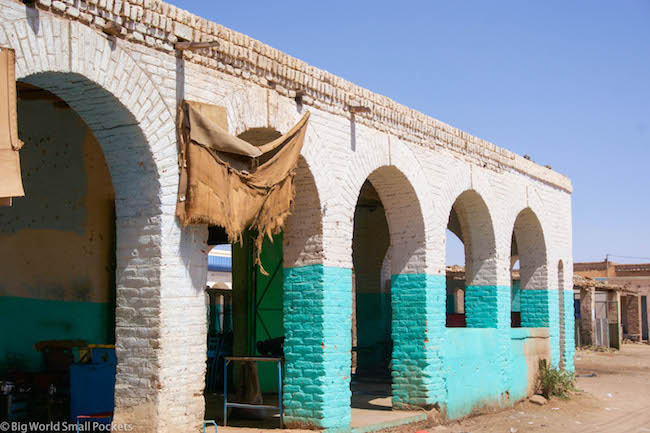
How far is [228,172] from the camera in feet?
24.2

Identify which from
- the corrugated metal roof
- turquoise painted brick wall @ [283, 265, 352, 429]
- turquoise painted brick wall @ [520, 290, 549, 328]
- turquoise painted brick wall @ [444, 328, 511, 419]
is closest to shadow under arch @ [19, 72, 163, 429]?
turquoise painted brick wall @ [283, 265, 352, 429]

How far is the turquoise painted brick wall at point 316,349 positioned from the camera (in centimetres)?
874

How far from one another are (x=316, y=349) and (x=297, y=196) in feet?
6.11

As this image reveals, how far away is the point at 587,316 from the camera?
2714 centimetres

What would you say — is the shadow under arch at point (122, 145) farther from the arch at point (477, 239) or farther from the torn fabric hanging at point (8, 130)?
the arch at point (477, 239)

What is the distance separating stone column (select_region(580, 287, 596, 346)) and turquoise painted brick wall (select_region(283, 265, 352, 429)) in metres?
20.0

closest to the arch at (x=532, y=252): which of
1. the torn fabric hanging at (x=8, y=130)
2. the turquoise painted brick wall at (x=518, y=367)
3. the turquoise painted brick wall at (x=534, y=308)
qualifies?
the turquoise painted brick wall at (x=534, y=308)

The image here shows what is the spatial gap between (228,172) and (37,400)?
349 centimetres

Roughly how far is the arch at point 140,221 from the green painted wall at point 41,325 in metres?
2.40

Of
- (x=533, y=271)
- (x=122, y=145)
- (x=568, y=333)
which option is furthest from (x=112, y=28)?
(x=568, y=333)

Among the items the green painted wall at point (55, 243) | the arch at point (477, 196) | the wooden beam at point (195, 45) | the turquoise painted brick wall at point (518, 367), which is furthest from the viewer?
the turquoise painted brick wall at point (518, 367)

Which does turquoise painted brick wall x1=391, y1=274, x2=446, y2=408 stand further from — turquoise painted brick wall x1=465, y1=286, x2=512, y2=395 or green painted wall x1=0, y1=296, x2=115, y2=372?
green painted wall x1=0, y1=296, x2=115, y2=372

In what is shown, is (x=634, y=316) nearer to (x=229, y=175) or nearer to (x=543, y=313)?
(x=543, y=313)

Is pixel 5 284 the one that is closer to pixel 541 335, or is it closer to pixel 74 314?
pixel 74 314
